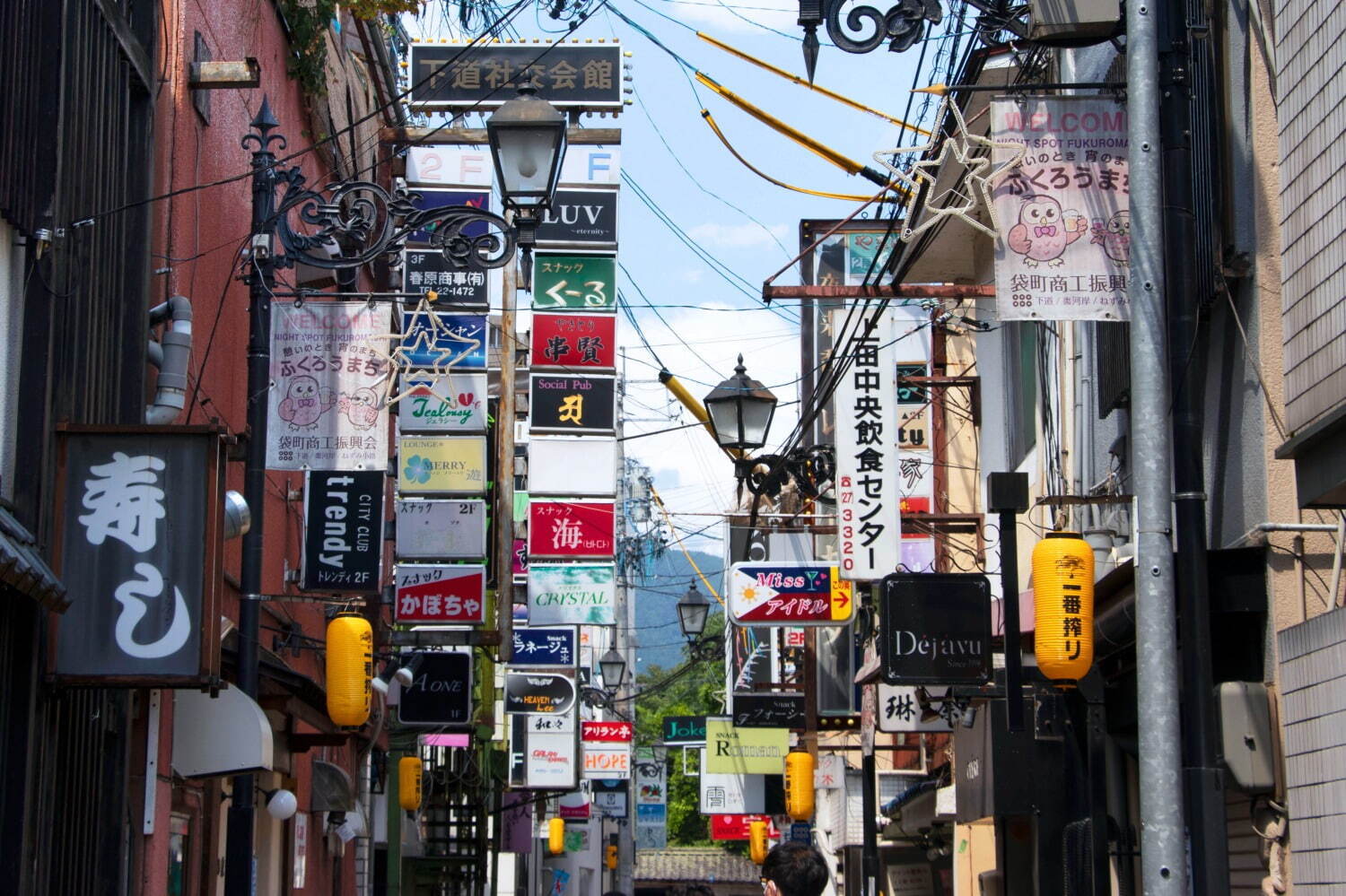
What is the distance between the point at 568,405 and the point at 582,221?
2775 millimetres

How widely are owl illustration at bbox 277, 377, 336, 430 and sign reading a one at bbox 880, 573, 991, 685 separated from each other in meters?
5.12

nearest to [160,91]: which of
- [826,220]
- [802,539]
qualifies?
[802,539]

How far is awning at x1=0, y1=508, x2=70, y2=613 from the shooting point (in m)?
8.42

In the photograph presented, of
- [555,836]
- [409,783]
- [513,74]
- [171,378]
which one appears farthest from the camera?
[555,836]

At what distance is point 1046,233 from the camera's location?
35.6 ft

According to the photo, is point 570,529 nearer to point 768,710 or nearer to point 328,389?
point 768,710

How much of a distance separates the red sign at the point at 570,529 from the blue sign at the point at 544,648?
224 inches

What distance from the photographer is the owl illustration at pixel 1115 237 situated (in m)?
10.8

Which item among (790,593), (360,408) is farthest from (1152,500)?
(790,593)

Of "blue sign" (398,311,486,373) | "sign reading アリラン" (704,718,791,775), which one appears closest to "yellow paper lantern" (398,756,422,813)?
"sign reading アリラン" (704,718,791,775)

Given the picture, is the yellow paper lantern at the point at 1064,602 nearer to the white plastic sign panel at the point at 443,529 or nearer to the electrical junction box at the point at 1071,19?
the electrical junction box at the point at 1071,19

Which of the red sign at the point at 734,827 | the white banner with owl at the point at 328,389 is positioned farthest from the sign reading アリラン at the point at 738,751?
the white banner with owl at the point at 328,389

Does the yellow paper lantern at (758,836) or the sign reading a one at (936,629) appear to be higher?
the sign reading a one at (936,629)

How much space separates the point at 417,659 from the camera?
880 inches
